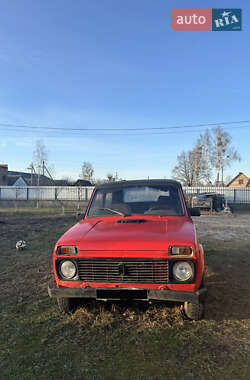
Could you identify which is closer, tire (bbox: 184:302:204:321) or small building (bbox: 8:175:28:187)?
tire (bbox: 184:302:204:321)

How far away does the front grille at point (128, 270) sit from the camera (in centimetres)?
251

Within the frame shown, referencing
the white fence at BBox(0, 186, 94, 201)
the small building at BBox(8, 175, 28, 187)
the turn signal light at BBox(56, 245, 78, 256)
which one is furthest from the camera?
the small building at BBox(8, 175, 28, 187)

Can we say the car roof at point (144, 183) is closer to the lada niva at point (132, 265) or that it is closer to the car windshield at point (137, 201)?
the car windshield at point (137, 201)

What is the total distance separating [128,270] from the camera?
8.36 feet

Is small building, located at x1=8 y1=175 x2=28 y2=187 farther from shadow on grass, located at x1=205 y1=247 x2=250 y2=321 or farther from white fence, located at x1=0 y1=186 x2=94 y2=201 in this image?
shadow on grass, located at x1=205 y1=247 x2=250 y2=321

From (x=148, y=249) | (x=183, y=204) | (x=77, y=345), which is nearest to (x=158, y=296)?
(x=148, y=249)

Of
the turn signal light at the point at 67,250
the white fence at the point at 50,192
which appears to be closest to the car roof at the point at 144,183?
the turn signal light at the point at 67,250

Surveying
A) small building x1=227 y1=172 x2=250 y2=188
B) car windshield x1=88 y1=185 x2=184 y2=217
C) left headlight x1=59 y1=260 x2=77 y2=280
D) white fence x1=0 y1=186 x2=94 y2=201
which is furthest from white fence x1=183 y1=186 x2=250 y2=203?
small building x1=227 y1=172 x2=250 y2=188

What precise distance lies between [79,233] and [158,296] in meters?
1.18

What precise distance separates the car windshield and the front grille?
1102 millimetres

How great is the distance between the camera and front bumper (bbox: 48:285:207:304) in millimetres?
2438

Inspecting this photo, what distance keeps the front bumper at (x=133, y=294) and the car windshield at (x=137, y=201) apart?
1.25 m

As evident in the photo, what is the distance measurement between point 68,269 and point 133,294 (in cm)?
79

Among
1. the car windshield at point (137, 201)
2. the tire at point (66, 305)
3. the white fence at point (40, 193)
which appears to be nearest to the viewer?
the tire at point (66, 305)
